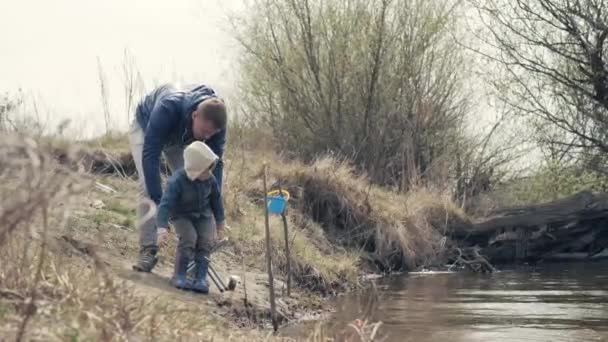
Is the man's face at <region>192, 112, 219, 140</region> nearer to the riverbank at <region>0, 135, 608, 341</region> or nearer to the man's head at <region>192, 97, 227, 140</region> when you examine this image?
the man's head at <region>192, 97, 227, 140</region>

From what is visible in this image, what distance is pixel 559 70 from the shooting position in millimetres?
21094

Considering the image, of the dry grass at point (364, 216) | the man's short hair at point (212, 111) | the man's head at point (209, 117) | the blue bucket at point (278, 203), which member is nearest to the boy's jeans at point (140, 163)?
the man's head at point (209, 117)

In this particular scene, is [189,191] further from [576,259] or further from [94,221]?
[576,259]

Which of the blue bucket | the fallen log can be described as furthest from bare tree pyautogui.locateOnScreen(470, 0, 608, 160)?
the blue bucket

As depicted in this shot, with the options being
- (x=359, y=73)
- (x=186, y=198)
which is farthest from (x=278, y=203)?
(x=359, y=73)

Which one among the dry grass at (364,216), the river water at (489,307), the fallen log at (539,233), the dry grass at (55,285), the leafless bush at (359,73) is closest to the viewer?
the dry grass at (55,285)

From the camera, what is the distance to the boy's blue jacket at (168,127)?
29.0 feet

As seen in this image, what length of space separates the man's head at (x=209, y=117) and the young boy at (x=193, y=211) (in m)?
0.18

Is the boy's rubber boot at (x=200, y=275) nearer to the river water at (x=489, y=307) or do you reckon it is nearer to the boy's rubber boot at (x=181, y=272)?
the boy's rubber boot at (x=181, y=272)

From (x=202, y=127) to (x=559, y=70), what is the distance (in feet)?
46.3

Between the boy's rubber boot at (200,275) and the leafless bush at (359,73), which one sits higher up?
the leafless bush at (359,73)

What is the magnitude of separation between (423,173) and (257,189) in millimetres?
7478

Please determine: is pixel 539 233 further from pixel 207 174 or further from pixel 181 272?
pixel 207 174

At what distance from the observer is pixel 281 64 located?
24.7 meters
